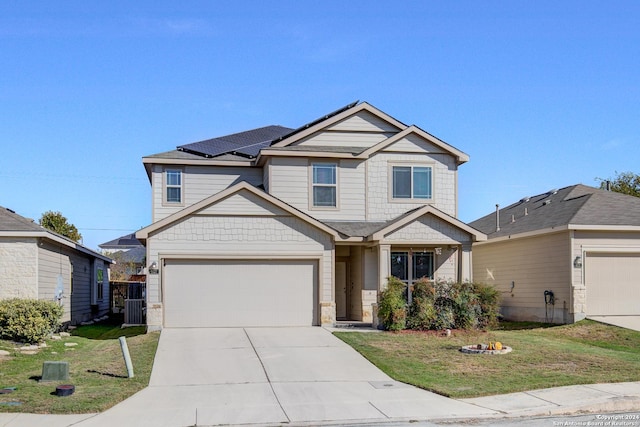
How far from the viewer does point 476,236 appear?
2195 centimetres

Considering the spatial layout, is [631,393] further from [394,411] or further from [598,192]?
[598,192]

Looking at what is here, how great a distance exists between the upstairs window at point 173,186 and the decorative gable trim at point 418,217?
7.13 m

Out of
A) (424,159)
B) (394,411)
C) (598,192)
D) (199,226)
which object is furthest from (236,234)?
(598,192)

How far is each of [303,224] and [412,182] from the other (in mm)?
4830

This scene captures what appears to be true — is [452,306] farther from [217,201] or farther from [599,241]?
[217,201]

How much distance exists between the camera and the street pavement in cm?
1049

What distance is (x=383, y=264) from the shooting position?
838 inches

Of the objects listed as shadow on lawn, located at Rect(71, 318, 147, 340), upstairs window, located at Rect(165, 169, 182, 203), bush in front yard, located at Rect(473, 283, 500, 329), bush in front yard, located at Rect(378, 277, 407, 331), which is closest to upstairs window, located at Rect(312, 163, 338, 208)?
bush in front yard, located at Rect(378, 277, 407, 331)

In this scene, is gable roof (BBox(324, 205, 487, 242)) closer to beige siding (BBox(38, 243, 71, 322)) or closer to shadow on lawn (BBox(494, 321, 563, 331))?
shadow on lawn (BBox(494, 321, 563, 331))

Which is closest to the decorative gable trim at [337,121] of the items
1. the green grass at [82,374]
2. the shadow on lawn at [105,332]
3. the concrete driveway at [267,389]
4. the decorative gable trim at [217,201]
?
the decorative gable trim at [217,201]

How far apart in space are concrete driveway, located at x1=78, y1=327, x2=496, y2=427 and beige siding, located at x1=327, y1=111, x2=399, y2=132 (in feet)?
28.7

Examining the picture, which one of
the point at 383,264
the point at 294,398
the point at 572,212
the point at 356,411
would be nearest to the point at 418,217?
the point at 383,264

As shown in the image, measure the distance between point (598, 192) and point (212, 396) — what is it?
62.9ft

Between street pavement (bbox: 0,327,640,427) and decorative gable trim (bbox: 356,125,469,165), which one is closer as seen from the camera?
street pavement (bbox: 0,327,640,427)
